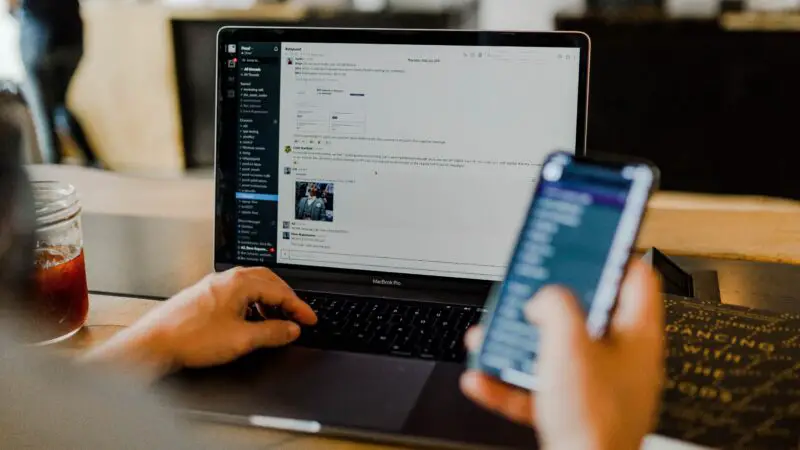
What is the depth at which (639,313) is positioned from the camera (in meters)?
0.50

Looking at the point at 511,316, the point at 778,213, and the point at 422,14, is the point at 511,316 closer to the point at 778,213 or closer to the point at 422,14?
the point at 778,213

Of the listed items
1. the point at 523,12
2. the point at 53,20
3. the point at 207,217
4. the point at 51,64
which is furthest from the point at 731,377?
the point at 51,64

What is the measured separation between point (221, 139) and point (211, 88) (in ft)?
8.50

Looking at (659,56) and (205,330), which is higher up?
(659,56)

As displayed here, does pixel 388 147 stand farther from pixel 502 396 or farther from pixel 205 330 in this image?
pixel 502 396

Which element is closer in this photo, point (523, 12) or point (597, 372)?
point (597, 372)

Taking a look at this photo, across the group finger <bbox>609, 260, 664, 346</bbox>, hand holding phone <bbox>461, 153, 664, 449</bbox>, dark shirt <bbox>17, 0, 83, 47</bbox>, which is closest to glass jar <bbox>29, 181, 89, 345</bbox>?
hand holding phone <bbox>461, 153, 664, 449</bbox>

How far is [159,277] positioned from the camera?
1.00 m

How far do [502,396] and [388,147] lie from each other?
0.42 meters

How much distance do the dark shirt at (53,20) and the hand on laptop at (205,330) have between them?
8.71ft

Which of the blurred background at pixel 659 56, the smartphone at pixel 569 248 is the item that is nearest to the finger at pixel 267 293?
the smartphone at pixel 569 248

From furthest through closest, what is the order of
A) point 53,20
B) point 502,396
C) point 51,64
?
point 51,64 → point 53,20 → point 502,396

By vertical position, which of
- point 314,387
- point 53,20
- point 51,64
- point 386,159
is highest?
point 53,20

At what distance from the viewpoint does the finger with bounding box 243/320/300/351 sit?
2.49 ft
